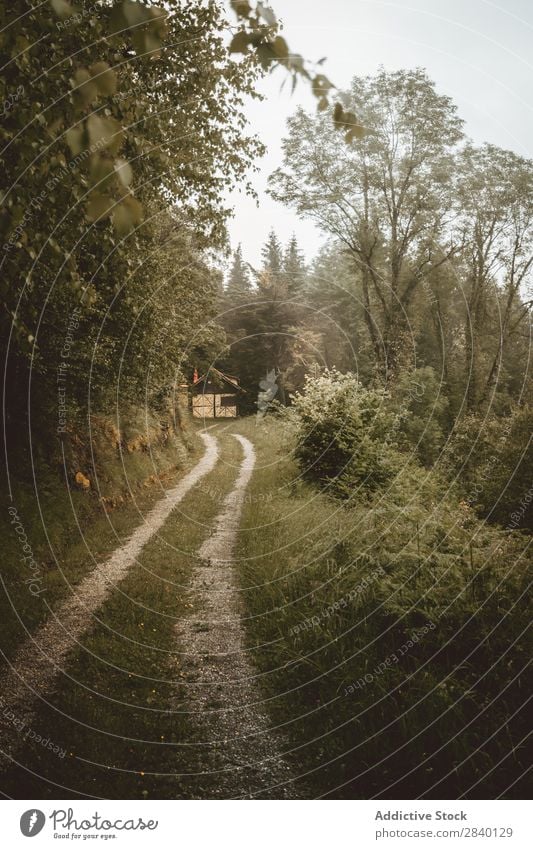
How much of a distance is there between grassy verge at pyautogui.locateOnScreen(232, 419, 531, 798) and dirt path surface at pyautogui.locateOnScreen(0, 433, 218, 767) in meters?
2.65

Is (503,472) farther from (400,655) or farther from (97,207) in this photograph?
(97,207)

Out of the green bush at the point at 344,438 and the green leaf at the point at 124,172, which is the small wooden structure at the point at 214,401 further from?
the green leaf at the point at 124,172

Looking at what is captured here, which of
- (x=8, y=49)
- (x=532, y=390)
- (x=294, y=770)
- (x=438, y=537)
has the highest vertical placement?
(x=8, y=49)

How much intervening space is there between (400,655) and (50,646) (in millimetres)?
4822

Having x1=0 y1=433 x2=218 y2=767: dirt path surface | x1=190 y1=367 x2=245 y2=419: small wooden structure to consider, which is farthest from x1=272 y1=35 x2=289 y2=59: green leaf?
x1=190 y1=367 x2=245 y2=419: small wooden structure

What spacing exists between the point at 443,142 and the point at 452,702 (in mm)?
23484

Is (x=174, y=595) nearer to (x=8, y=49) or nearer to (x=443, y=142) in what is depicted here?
(x=8, y=49)

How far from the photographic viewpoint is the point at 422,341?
91.2ft

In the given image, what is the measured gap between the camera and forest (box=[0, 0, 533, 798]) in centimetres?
400

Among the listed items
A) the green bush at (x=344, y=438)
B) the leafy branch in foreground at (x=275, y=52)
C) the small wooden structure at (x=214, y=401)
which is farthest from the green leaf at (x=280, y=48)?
the small wooden structure at (x=214, y=401)

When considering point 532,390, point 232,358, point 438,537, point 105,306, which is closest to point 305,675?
point 438,537

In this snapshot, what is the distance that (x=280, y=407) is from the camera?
58.6ft

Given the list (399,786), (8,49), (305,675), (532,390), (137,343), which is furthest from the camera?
(532,390)

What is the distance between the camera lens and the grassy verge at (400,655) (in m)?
4.26
